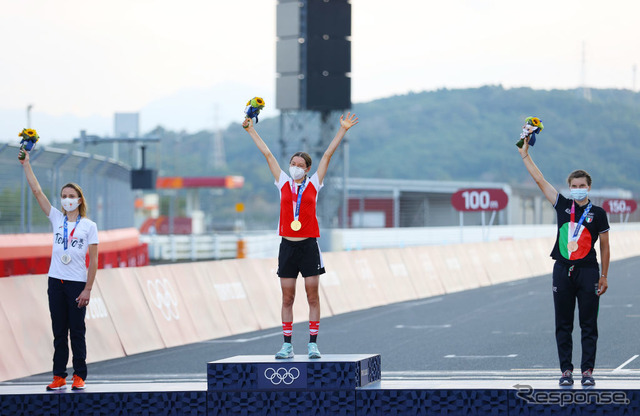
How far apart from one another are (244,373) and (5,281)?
592cm

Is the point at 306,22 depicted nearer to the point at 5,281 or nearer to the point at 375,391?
the point at 5,281

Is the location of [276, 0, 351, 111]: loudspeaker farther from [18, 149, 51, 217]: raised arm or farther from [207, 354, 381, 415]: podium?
[207, 354, 381, 415]: podium

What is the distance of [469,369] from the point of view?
1244 cm

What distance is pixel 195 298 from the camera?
16906mm

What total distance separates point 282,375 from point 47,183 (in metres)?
13.4

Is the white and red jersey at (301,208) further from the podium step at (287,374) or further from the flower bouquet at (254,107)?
the podium step at (287,374)

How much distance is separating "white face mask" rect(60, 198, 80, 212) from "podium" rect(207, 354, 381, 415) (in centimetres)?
209

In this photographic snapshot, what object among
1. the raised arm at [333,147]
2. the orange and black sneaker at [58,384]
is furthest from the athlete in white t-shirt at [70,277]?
the raised arm at [333,147]

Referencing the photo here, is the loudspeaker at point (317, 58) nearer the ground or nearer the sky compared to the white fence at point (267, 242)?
nearer the sky

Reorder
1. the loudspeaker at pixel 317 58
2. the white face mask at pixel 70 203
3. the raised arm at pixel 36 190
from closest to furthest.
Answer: the white face mask at pixel 70 203, the raised arm at pixel 36 190, the loudspeaker at pixel 317 58

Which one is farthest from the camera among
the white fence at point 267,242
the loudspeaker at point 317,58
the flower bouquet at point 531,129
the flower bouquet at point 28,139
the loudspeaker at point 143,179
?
the loudspeaker at point 317,58

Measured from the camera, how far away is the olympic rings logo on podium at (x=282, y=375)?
8.20 m

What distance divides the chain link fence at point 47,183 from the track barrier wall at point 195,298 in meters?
3.83

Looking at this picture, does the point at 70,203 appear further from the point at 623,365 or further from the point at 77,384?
the point at 623,365
